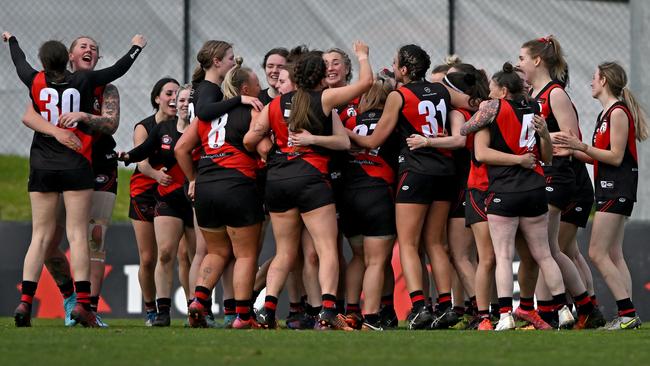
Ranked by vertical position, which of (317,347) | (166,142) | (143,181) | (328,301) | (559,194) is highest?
(166,142)

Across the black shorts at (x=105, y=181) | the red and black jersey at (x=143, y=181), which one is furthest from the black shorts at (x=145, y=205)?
the black shorts at (x=105, y=181)

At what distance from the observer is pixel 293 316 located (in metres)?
10.7

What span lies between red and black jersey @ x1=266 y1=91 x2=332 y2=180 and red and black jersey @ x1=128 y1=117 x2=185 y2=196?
162 cm

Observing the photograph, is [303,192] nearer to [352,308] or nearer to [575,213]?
[352,308]

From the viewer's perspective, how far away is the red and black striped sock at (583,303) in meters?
10.3

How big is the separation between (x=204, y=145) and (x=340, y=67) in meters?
1.25

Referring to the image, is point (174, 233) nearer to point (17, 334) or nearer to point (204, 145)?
point (204, 145)

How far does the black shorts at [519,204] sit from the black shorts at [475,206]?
0.71ft

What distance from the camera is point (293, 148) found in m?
9.77

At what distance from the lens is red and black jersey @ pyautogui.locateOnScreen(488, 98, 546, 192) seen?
387 inches

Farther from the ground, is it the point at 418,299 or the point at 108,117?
the point at 108,117

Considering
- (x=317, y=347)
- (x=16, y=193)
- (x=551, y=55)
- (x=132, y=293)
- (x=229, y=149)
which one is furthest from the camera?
(x=16, y=193)

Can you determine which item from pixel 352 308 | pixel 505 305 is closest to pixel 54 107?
pixel 352 308

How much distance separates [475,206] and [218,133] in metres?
2.00
